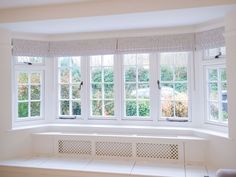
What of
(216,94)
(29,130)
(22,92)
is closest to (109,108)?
(29,130)

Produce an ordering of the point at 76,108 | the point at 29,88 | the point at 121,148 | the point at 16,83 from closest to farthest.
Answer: the point at 121,148 → the point at 16,83 → the point at 29,88 → the point at 76,108

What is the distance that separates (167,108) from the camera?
3.75 meters

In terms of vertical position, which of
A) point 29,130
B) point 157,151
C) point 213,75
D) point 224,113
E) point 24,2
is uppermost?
point 24,2

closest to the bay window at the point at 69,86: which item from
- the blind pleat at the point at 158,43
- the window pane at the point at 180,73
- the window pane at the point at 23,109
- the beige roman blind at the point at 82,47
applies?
the beige roman blind at the point at 82,47

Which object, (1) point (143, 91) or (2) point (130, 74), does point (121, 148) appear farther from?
(2) point (130, 74)

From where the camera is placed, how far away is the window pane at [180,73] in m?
3.69

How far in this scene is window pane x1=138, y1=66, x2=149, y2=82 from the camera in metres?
3.81

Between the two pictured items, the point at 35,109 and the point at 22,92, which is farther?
the point at 35,109

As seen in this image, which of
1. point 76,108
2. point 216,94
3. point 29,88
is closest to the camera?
point 216,94

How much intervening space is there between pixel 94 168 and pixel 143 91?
1.37 metres

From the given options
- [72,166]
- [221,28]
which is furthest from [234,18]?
[72,166]

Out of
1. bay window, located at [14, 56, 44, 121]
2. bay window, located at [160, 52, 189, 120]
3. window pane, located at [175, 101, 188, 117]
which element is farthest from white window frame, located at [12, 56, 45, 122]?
window pane, located at [175, 101, 188, 117]

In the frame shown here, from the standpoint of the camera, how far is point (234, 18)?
287 centimetres

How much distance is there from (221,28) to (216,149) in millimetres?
1526
